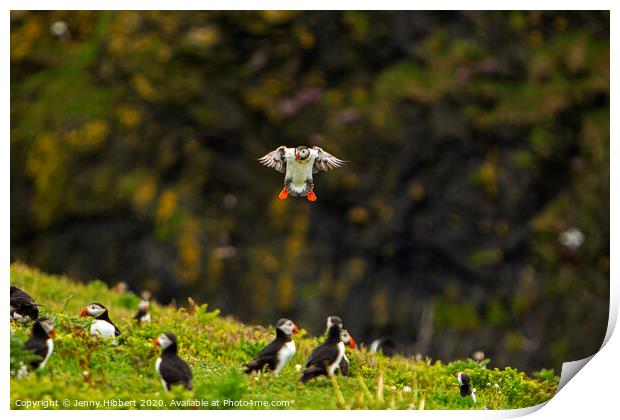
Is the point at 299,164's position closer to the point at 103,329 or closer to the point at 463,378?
the point at 103,329

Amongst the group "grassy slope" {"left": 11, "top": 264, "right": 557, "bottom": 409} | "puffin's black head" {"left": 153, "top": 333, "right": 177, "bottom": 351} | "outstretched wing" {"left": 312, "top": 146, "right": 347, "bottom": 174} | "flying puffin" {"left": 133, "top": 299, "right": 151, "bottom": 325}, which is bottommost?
"grassy slope" {"left": 11, "top": 264, "right": 557, "bottom": 409}

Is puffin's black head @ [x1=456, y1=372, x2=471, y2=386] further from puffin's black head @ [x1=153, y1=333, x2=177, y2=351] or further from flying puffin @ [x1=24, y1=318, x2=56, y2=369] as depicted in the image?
flying puffin @ [x1=24, y1=318, x2=56, y2=369]

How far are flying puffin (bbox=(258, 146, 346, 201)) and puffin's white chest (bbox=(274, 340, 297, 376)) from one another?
4.14ft

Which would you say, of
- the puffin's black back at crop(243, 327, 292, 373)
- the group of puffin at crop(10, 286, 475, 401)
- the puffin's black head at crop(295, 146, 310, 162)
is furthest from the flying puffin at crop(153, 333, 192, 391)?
the puffin's black head at crop(295, 146, 310, 162)

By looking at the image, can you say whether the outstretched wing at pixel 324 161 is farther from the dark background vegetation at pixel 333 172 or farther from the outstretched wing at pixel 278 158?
the dark background vegetation at pixel 333 172

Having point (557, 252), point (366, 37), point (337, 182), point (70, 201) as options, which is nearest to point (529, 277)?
point (557, 252)

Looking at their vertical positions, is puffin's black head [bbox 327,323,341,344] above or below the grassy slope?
above

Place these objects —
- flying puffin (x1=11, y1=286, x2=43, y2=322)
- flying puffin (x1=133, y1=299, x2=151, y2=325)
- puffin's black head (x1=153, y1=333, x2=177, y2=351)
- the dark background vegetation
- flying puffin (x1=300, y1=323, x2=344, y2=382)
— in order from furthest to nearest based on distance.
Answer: the dark background vegetation, flying puffin (x1=133, y1=299, x2=151, y2=325), flying puffin (x1=11, y1=286, x2=43, y2=322), flying puffin (x1=300, y1=323, x2=344, y2=382), puffin's black head (x1=153, y1=333, x2=177, y2=351)

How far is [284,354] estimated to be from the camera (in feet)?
26.1

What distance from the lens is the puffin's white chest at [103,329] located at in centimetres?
805

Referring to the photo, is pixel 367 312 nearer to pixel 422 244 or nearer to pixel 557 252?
pixel 422 244

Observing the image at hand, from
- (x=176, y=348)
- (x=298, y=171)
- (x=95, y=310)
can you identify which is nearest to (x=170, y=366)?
(x=176, y=348)

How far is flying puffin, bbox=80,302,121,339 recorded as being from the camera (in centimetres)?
807

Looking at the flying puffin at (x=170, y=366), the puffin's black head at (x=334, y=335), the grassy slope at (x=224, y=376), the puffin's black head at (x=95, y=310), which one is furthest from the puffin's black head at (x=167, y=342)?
the puffin's black head at (x=334, y=335)
